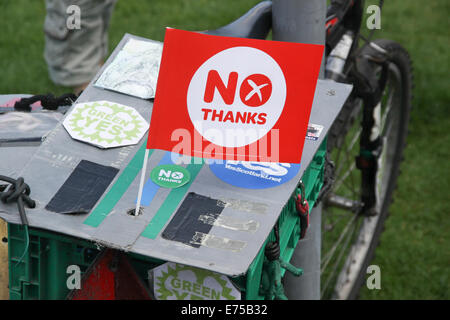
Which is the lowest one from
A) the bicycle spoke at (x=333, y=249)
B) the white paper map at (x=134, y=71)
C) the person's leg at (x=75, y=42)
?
the bicycle spoke at (x=333, y=249)

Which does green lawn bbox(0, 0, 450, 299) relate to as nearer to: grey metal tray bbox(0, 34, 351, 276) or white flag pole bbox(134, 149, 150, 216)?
grey metal tray bbox(0, 34, 351, 276)

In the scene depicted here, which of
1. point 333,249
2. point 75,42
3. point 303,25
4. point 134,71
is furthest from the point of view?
point 75,42

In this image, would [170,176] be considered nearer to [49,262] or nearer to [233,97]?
[233,97]

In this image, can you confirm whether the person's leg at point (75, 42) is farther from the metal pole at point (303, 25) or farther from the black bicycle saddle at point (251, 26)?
the metal pole at point (303, 25)

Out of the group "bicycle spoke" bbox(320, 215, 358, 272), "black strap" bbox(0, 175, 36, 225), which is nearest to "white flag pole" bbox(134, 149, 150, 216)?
"black strap" bbox(0, 175, 36, 225)

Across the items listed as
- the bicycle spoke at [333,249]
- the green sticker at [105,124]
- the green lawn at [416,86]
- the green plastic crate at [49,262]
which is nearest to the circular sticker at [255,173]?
the green plastic crate at [49,262]

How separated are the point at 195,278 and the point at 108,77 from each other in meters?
0.84

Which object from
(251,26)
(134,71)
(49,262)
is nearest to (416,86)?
(251,26)

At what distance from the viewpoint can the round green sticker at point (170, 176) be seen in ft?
6.92

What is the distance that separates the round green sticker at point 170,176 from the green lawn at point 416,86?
2110 mm

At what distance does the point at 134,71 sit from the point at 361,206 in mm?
1767

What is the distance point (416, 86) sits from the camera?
550 centimetres

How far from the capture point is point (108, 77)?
8.08 ft

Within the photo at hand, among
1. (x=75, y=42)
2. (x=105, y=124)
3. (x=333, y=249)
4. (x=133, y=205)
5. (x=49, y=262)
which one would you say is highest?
(x=105, y=124)
